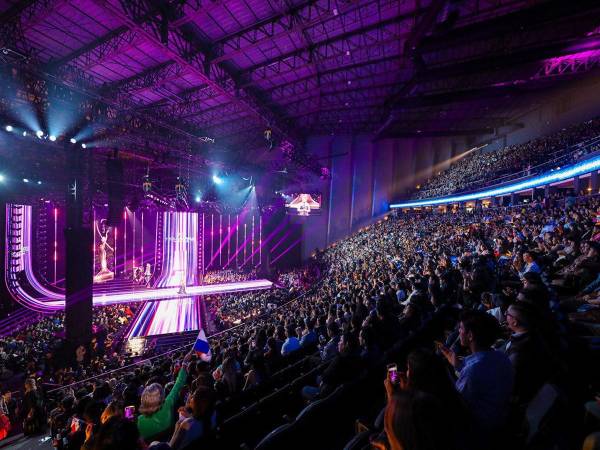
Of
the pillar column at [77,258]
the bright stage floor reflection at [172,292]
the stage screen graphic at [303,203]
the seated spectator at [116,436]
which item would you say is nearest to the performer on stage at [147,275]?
the bright stage floor reflection at [172,292]

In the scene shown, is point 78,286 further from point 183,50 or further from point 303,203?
point 303,203

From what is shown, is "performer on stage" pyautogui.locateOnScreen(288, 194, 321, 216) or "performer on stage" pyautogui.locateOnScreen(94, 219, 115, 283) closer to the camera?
"performer on stage" pyautogui.locateOnScreen(94, 219, 115, 283)

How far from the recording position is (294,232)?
23.3m

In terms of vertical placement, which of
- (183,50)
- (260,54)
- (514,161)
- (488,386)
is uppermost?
(260,54)

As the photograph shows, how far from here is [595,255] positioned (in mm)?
4336

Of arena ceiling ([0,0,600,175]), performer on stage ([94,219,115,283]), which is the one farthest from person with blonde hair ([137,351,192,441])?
performer on stage ([94,219,115,283])

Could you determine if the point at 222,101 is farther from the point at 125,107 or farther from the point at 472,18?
the point at 472,18

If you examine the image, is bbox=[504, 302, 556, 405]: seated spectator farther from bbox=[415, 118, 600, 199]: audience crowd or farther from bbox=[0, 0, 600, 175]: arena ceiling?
bbox=[415, 118, 600, 199]: audience crowd

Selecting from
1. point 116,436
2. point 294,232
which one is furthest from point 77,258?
point 294,232

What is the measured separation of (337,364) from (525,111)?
2444 cm

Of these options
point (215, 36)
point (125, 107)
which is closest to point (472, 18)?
point (215, 36)

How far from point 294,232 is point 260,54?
48.9 feet

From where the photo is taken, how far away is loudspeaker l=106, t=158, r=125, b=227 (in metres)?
12.0

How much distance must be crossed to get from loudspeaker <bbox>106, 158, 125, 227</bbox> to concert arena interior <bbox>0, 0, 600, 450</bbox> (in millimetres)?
84
